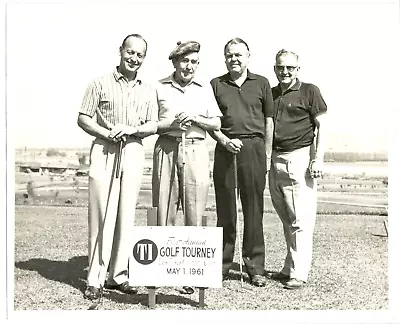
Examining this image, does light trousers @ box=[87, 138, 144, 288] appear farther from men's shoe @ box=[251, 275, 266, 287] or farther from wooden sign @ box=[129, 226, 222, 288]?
men's shoe @ box=[251, 275, 266, 287]

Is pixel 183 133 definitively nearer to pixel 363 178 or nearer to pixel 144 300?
pixel 144 300

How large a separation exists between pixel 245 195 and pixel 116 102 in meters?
1.17

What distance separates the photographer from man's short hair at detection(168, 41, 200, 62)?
4824 millimetres

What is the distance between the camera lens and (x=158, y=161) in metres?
4.82

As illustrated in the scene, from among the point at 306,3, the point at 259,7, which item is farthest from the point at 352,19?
the point at 259,7

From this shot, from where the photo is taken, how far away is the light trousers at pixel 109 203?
15.6ft

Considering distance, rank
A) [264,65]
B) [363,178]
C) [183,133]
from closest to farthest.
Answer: [183,133] → [264,65] → [363,178]

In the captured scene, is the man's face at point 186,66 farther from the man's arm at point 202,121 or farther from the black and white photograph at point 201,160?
the man's arm at point 202,121

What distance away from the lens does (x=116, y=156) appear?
4.77m

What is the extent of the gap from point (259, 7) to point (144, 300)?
2430 millimetres

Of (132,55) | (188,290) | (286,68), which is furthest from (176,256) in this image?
(286,68)

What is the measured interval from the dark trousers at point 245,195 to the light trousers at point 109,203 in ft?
2.05

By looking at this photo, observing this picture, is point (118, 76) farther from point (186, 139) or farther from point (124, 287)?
point (124, 287)

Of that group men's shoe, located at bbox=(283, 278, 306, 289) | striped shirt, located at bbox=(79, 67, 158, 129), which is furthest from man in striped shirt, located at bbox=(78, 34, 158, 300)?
men's shoe, located at bbox=(283, 278, 306, 289)
